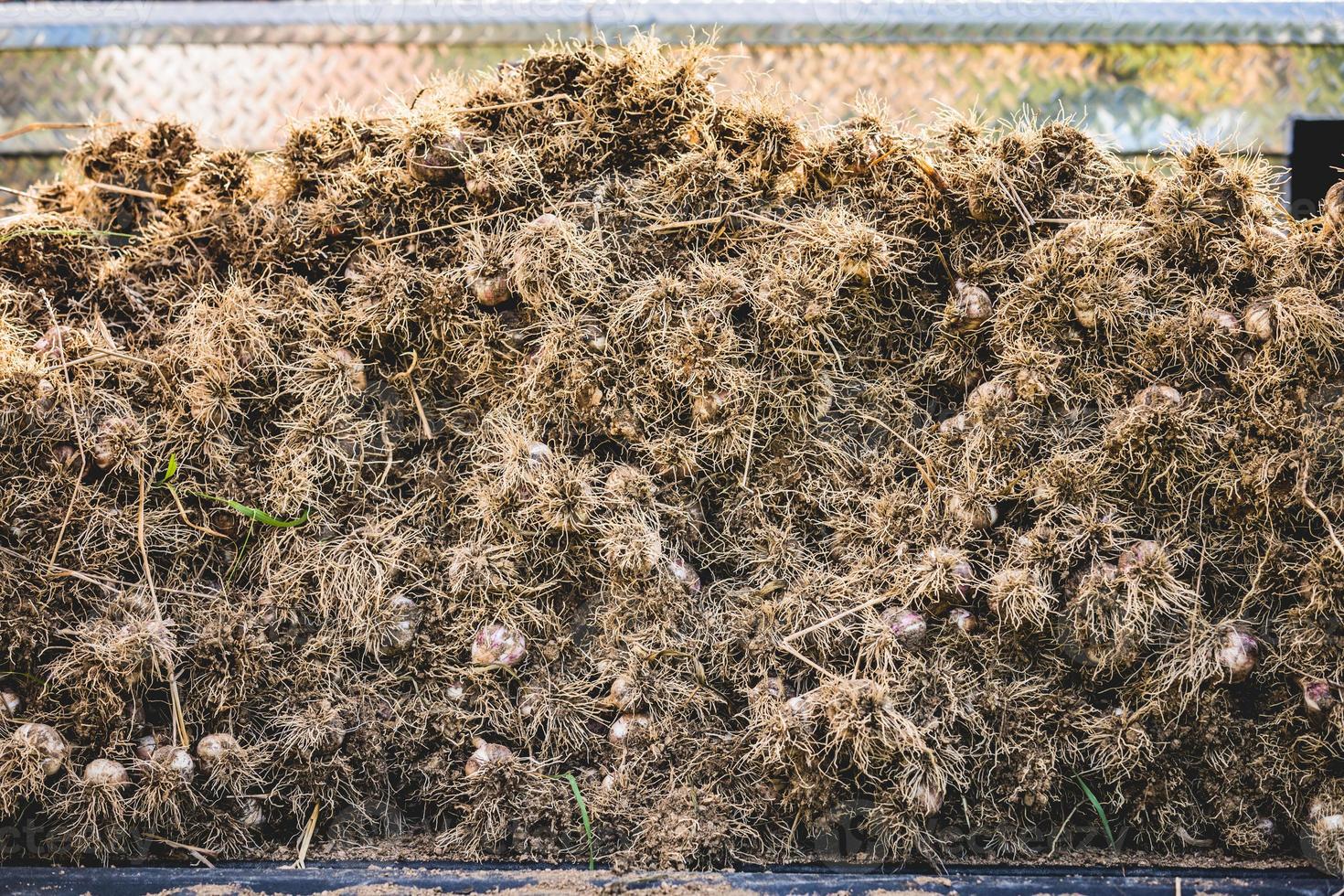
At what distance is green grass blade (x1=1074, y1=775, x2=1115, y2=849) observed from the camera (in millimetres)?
1564

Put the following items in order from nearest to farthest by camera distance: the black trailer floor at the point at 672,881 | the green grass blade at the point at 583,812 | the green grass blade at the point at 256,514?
the black trailer floor at the point at 672,881 → the green grass blade at the point at 583,812 → the green grass blade at the point at 256,514

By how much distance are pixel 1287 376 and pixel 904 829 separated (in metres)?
1.10

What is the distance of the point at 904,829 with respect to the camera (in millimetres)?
1508

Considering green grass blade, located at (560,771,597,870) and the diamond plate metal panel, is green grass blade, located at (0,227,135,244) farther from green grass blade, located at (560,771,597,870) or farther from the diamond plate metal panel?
green grass blade, located at (560,771,597,870)

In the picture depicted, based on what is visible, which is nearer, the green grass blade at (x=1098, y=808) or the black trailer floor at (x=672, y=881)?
the black trailer floor at (x=672, y=881)

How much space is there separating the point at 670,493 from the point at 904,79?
6.36 ft

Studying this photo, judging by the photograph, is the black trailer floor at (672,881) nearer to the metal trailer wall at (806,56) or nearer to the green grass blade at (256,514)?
the green grass blade at (256,514)

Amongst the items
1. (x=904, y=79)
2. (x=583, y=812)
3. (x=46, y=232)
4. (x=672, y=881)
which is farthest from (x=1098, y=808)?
(x=46, y=232)

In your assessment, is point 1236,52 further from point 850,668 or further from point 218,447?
point 218,447

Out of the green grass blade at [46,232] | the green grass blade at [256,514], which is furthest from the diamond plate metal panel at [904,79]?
the green grass blade at [256,514]

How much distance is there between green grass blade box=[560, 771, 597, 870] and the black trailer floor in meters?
0.04

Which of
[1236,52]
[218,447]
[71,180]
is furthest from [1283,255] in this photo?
[71,180]

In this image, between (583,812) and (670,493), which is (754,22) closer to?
(670,493)

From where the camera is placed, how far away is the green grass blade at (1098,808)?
5.13ft
